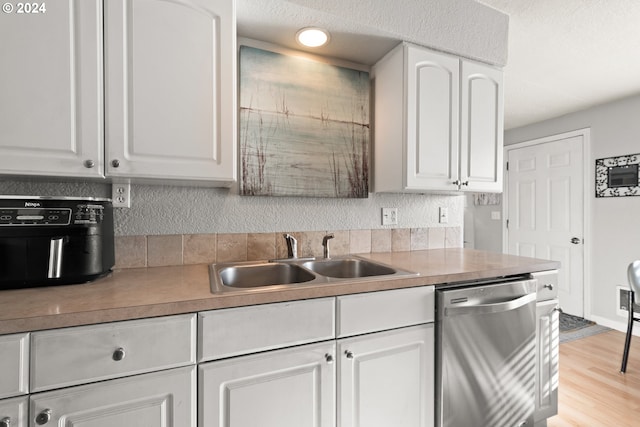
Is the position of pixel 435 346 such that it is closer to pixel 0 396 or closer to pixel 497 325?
pixel 497 325

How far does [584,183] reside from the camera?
3.26 metres

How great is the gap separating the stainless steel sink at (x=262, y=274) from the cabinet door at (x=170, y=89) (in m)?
0.47

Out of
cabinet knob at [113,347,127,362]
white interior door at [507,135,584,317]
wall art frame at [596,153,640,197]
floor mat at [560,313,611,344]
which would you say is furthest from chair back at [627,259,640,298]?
cabinet knob at [113,347,127,362]

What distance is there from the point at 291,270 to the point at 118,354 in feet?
2.66

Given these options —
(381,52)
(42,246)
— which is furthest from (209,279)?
(381,52)

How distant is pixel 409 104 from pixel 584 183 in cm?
293

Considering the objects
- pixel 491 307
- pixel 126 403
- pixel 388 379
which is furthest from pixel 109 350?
pixel 491 307

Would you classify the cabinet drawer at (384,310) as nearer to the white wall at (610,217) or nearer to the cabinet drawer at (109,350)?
the cabinet drawer at (109,350)

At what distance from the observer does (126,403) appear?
2.76ft

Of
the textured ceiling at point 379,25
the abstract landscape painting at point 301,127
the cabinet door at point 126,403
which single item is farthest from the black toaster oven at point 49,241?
the textured ceiling at point 379,25

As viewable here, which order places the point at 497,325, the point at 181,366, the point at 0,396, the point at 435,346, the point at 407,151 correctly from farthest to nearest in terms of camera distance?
the point at 407,151 < the point at 497,325 < the point at 435,346 < the point at 181,366 < the point at 0,396

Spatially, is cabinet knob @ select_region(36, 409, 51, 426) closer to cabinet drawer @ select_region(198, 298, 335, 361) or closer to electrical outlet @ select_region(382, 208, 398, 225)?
cabinet drawer @ select_region(198, 298, 335, 361)

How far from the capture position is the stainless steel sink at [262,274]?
1.43 m

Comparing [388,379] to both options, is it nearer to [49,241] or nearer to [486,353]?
[486,353]
